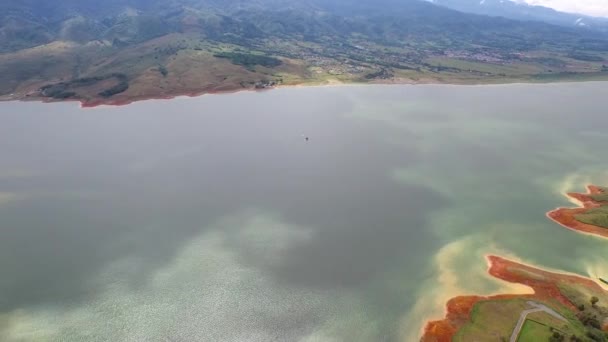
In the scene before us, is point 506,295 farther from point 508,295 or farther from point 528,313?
point 528,313

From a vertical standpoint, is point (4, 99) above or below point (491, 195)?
below

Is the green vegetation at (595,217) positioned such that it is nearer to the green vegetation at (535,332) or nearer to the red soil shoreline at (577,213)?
the red soil shoreline at (577,213)

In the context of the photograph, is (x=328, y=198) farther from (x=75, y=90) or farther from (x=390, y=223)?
(x=75, y=90)

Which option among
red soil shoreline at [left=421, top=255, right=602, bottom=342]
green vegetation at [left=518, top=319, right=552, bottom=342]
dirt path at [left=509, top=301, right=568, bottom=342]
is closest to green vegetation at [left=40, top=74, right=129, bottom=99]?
red soil shoreline at [left=421, top=255, right=602, bottom=342]

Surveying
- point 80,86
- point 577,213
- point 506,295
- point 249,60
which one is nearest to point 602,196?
point 577,213

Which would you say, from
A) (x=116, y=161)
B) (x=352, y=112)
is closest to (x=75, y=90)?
(x=116, y=161)

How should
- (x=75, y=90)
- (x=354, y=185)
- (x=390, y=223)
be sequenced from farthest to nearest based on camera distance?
1. (x=75, y=90)
2. (x=354, y=185)
3. (x=390, y=223)

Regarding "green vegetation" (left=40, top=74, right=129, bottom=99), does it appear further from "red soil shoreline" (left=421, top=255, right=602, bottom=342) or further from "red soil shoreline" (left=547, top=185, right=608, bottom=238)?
"red soil shoreline" (left=547, top=185, right=608, bottom=238)
